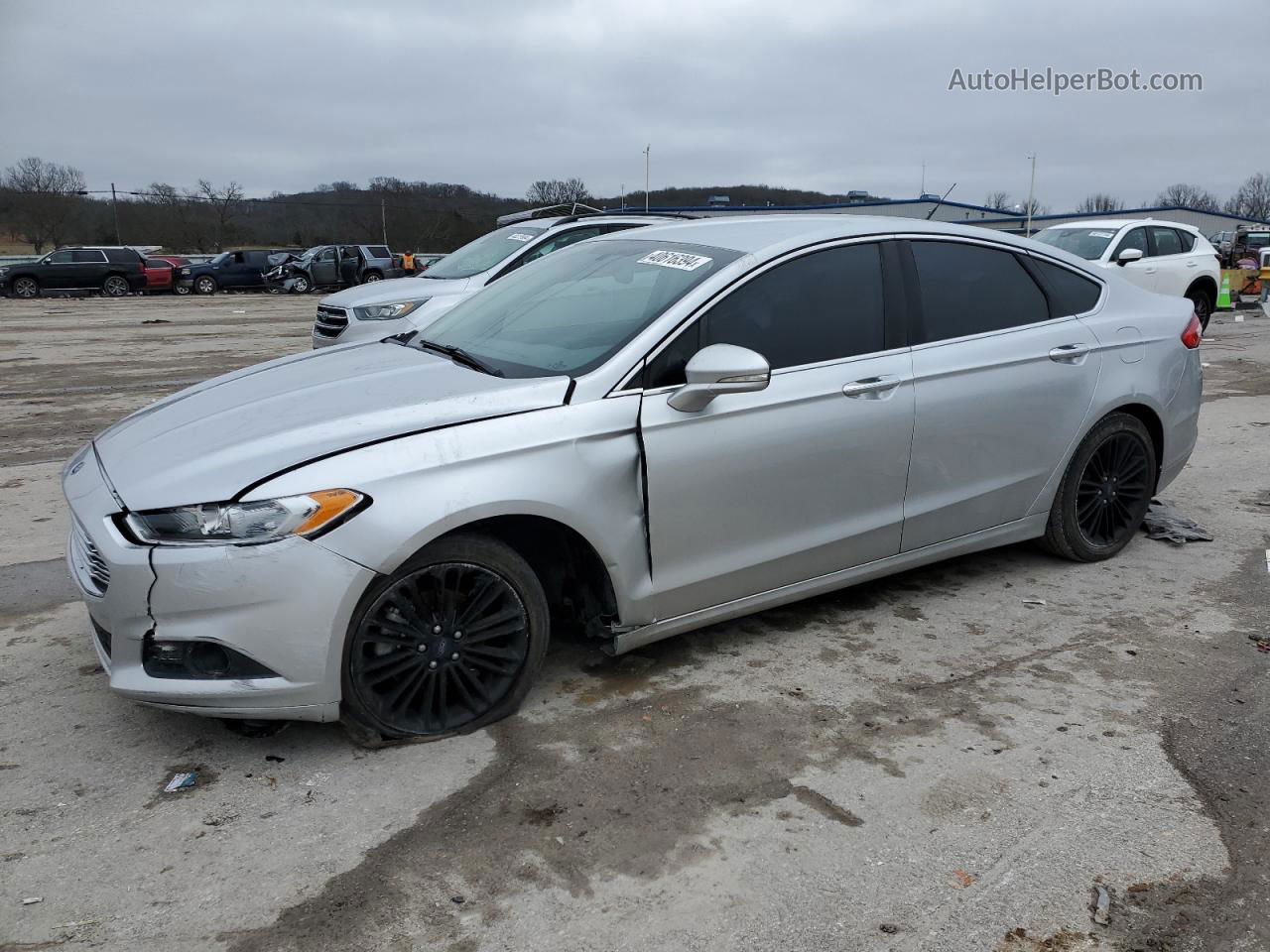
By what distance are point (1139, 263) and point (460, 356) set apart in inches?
527

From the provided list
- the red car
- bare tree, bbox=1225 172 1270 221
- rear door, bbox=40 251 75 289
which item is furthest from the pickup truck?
bare tree, bbox=1225 172 1270 221

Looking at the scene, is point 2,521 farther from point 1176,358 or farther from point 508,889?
point 1176,358

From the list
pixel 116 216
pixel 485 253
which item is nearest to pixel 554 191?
pixel 116 216

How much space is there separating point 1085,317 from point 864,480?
1668mm

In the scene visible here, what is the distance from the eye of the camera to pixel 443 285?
32.1ft

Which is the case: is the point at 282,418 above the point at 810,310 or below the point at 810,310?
below

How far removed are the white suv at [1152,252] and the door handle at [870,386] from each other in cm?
1062

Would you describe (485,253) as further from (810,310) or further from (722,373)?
(722,373)

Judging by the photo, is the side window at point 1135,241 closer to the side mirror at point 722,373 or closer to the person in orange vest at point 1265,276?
the person in orange vest at point 1265,276

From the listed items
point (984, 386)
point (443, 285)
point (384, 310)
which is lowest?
point (984, 386)

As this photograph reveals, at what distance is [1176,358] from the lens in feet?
17.2

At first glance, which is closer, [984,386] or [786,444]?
[786,444]

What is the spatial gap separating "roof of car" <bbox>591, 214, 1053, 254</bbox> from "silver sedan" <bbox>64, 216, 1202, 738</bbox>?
0.9 inches

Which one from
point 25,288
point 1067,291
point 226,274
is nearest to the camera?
point 1067,291
